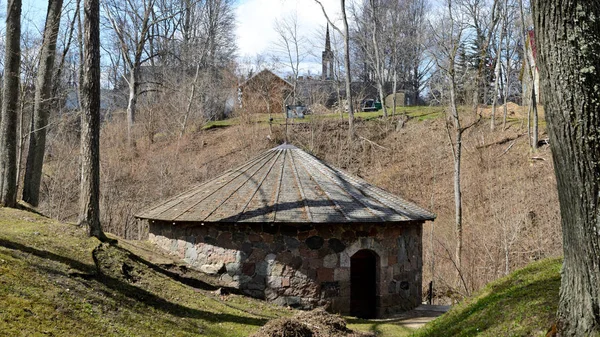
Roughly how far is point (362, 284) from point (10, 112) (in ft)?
27.0

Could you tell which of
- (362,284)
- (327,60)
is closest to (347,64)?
(327,60)

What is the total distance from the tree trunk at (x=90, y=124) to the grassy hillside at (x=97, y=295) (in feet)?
1.36

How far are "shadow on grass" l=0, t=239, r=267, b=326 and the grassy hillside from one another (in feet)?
0.06

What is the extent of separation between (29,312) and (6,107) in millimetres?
6394

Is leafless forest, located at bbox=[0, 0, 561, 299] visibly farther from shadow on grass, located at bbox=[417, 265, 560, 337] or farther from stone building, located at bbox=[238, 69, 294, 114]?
shadow on grass, located at bbox=[417, 265, 560, 337]

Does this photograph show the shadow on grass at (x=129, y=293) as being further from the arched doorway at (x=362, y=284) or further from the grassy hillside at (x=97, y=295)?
the arched doorway at (x=362, y=284)

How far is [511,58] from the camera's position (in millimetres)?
33000

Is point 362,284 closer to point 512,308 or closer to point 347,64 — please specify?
Answer: point 512,308

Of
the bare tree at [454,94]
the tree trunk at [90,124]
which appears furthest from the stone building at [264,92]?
the tree trunk at [90,124]

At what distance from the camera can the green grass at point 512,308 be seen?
14.6 ft

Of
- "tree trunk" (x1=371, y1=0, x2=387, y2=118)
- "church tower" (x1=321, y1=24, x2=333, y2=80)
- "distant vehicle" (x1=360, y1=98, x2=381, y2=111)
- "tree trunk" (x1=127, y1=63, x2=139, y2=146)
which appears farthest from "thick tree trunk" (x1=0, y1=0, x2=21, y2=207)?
"distant vehicle" (x1=360, y1=98, x2=381, y2=111)

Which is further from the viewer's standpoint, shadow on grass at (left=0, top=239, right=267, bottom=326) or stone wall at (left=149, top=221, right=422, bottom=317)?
stone wall at (left=149, top=221, right=422, bottom=317)

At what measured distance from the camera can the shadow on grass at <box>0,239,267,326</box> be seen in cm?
804

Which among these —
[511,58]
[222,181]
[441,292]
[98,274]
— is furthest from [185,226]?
[511,58]
